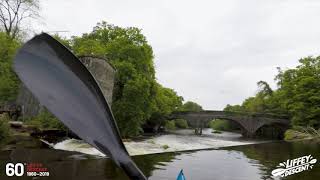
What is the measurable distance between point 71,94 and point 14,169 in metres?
13.8

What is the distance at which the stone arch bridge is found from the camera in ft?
236

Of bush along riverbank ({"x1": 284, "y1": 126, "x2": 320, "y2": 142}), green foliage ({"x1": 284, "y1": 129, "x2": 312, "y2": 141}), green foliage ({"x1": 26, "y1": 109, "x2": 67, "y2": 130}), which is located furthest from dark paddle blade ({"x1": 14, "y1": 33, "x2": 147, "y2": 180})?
green foliage ({"x1": 284, "y1": 129, "x2": 312, "y2": 141})

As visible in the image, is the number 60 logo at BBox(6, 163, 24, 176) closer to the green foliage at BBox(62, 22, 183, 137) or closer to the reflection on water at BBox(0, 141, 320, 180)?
the reflection on water at BBox(0, 141, 320, 180)

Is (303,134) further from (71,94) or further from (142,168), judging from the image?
(71,94)

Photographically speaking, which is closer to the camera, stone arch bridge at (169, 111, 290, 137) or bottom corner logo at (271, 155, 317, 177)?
bottom corner logo at (271, 155, 317, 177)

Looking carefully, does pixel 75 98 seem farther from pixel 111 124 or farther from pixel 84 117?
pixel 111 124

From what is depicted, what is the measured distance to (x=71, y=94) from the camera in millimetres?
3727

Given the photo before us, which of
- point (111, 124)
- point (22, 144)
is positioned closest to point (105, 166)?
point (22, 144)

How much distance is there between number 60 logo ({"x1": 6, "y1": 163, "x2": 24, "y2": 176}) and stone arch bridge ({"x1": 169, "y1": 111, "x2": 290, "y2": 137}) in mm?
62091

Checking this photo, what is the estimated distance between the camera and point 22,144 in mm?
24312

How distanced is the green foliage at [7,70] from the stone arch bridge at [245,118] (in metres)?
40.8

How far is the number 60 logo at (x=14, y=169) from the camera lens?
14.5 metres

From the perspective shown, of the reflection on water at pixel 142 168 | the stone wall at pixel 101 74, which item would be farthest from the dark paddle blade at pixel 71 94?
the stone wall at pixel 101 74

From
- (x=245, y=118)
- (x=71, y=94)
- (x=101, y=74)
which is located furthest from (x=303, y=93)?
(x=71, y=94)
